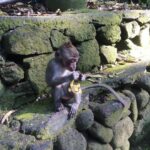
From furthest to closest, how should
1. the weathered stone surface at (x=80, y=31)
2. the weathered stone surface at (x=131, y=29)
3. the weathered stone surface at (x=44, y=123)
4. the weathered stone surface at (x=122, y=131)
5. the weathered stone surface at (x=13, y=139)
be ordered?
the weathered stone surface at (x=131, y=29) < the weathered stone surface at (x=80, y=31) < the weathered stone surface at (x=122, y=131) < the weathered stone surface at (x=44, y=123) < the weathered stone surface at (x=13, y=139)

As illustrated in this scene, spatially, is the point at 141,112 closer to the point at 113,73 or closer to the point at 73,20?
→ the point at 113,73

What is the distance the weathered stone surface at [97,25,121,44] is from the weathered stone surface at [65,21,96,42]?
17 centimetres

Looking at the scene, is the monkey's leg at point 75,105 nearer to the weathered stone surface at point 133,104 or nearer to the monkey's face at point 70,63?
the monkey's face at point 70,63

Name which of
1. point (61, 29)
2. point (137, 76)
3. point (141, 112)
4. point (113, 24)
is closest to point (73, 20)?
point (61, 29)

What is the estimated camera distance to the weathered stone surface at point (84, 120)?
3.90 metres

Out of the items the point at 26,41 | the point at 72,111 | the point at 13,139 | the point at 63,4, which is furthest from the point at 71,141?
the point at 63,4

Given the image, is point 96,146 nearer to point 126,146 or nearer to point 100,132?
point 100,132

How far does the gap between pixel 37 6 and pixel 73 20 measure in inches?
43.2

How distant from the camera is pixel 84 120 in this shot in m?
3.91

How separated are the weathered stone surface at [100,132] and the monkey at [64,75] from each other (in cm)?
32

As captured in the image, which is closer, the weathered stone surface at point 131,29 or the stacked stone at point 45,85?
the stacked stone at point 45,85

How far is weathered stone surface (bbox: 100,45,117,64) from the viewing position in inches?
195

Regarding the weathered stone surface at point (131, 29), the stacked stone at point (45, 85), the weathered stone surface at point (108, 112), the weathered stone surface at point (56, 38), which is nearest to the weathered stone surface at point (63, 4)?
the stacked stone at point (45, 85)

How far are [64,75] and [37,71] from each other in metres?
0.54
